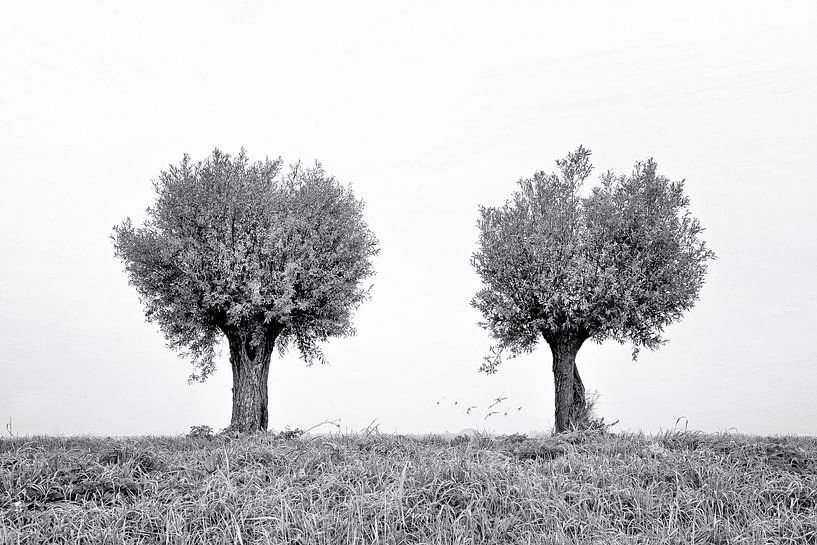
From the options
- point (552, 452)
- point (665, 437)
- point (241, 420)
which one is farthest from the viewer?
point (241, 420)

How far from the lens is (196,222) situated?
28.0 meters

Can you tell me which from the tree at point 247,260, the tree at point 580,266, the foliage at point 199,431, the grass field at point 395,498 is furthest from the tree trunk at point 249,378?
the grass field at point 395,498

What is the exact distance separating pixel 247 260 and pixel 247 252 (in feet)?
2.27

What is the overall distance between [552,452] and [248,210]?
1872 cm

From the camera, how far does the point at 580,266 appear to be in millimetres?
27812

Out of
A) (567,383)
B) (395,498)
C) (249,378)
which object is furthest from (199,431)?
(567,383)

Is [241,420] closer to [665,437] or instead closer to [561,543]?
[665,437]

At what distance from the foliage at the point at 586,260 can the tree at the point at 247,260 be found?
6.57m

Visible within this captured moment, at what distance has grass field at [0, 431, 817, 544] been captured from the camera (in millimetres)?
8641

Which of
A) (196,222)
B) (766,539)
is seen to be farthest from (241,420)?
(766,539)

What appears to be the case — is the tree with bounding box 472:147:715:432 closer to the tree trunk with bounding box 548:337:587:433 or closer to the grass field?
the tree trunk with bounding box 548:337:587:433

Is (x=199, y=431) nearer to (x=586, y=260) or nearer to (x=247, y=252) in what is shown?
(x=247, y=252)

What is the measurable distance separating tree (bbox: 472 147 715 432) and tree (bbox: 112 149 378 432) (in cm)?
657

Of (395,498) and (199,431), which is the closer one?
(395,498)
